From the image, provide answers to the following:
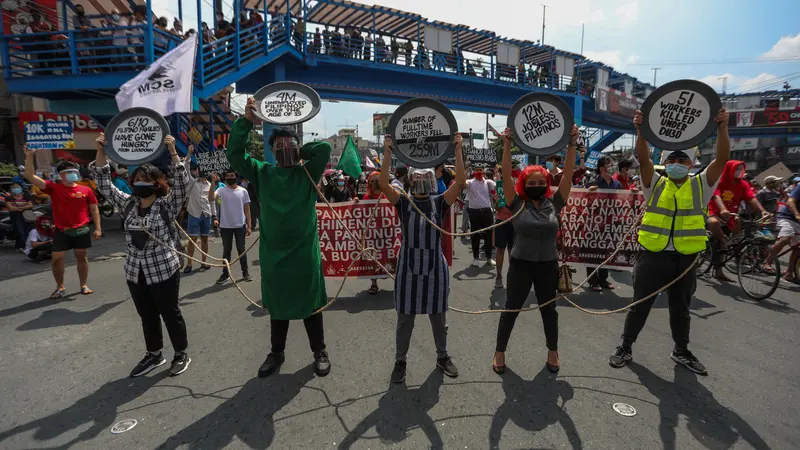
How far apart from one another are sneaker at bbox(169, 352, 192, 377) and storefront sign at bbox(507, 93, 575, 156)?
11.5ft

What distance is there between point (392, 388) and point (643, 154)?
289 cm

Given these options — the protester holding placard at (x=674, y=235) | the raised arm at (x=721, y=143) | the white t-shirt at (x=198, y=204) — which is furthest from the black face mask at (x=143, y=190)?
the raised arm at (x=721, y=143)

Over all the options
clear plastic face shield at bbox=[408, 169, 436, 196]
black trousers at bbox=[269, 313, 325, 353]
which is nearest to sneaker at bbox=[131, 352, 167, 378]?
black trousers at bbox=[269, 313, 325, 353]

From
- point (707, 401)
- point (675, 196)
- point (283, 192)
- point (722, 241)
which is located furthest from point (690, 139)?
point (722, 241)

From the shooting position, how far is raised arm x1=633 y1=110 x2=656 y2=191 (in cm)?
347

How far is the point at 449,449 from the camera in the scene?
2.60 m

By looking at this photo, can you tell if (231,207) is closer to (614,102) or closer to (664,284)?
(664,284)

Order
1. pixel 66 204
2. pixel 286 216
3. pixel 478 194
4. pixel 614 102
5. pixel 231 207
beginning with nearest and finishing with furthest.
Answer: pixel 286 216 < pixel 66 204 < pixel 231 207 < pixel 478 194 < pixel 614 102

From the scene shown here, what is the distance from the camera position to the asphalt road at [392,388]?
2.73 meters

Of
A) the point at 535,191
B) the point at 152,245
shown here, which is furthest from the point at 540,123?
the point at 152,245

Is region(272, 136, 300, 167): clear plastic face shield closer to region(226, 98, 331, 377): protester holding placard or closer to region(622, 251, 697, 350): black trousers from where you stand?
region(226, 98, 331, 377): protester holding placard

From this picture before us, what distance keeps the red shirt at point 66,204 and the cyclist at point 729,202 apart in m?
9.19

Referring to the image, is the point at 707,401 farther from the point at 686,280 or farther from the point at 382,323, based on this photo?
the point at 382,323

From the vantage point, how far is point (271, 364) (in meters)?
3.61
